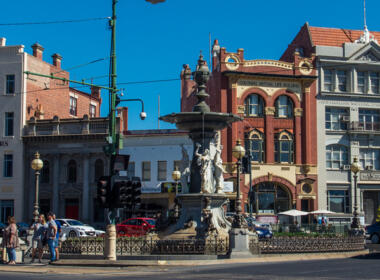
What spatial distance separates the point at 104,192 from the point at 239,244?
5.27m

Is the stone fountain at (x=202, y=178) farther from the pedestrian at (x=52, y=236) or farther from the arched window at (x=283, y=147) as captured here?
the arched window at (x=283, y=147)

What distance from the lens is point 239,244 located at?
21891 mm

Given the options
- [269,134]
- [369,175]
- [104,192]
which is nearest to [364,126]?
[369,175]

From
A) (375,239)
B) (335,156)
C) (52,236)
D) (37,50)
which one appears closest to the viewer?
(52,236)

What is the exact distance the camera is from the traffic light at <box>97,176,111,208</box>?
19.5 meters

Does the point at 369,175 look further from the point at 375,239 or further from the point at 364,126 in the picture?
the point at 375,239

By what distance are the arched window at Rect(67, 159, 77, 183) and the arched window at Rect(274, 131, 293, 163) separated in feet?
56.1

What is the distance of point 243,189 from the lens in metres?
53.0

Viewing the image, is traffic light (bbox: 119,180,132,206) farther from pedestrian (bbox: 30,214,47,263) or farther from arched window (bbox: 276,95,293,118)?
arched window (bbox: 276,95,293,118)

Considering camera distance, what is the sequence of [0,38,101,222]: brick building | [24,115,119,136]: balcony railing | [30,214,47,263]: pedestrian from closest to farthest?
[30,214,47,263]: pedestrian < [24,115,119,136]: balcony railing < [0,38,101,222]: brick building

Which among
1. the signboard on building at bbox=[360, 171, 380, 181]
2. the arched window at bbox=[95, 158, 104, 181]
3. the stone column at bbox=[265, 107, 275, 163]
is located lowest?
the signboard on building at bbox=[360, 171, 380, 181]

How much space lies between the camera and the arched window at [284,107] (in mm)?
55188

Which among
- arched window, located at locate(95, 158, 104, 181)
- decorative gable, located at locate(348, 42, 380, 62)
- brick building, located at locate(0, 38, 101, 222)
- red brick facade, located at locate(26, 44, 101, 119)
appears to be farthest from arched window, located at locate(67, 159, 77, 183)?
decorative gable, located at locate(348, 42, 380, 62)

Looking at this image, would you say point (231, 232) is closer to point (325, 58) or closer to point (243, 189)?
point (243, 189)
